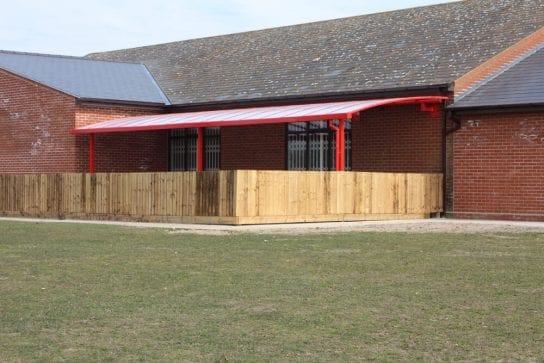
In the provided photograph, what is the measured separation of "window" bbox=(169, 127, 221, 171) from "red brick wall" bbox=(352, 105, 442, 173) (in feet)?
17.7

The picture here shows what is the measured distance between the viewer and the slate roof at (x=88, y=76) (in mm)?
27781

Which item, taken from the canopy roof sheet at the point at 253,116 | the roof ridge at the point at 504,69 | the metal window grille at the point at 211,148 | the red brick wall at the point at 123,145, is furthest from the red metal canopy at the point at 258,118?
the metal window grille at the point at 211,148

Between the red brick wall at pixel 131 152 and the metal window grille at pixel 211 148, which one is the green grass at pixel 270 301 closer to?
the red brick wall at pixel 131 152

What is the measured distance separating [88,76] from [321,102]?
27.9 ft

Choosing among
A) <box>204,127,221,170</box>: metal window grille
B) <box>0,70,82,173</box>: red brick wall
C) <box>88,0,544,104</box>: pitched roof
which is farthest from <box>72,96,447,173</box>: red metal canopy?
<box>204,127,221,170</box>: metal window grille

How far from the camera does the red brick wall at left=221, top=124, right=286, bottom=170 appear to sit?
26688 mm

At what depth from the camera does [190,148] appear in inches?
1158

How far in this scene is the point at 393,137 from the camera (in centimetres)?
2398

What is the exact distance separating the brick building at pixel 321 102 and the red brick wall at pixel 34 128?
0.14 feet

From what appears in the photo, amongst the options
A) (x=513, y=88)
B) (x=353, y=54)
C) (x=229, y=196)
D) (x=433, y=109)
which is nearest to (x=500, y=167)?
(x=513, y=88)

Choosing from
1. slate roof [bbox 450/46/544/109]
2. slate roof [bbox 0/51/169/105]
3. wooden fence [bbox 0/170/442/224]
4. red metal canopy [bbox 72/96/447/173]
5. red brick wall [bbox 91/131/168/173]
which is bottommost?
wooden fence [bbox 0/170/442/224]

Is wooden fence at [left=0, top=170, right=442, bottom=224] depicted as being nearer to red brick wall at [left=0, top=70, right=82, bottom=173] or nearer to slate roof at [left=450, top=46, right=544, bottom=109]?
slate roof at [left=450, top=46, right=544, bottom=109]

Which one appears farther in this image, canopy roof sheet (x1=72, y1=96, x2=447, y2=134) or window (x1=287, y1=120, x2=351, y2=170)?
window (x1=287, y1=120, x2=351, y2=170)

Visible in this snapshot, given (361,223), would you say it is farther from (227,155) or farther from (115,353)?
(115,353)
